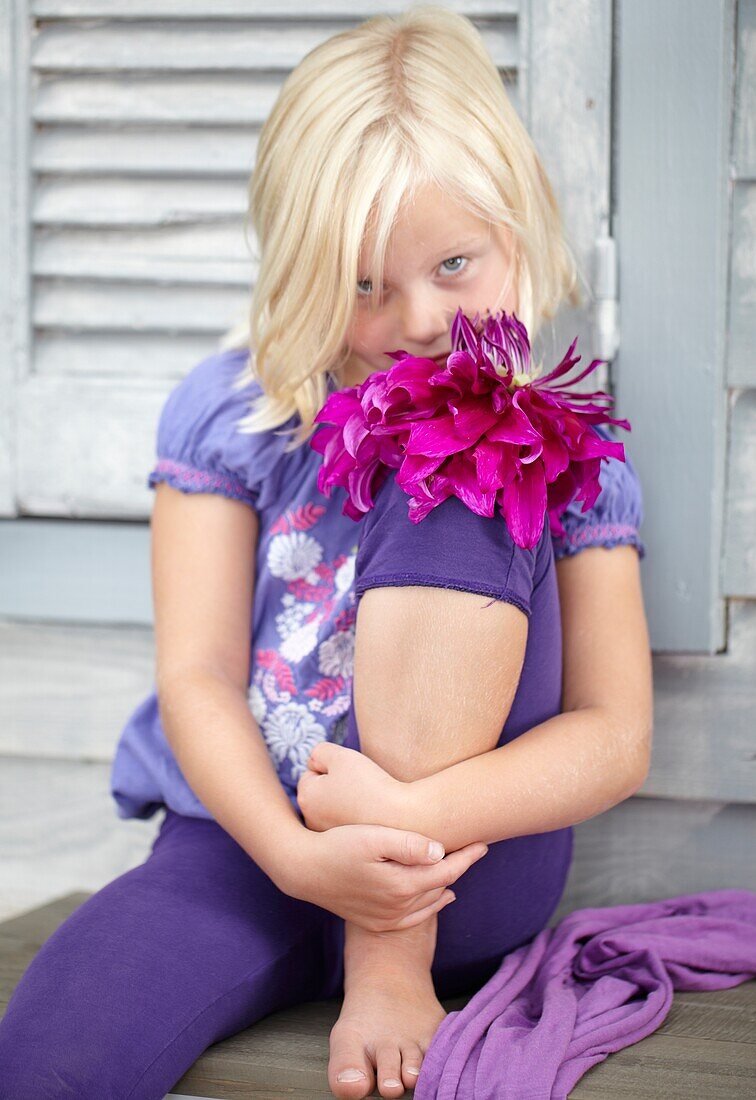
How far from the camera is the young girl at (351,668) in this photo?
103 cm

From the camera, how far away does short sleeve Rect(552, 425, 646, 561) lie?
1281mm

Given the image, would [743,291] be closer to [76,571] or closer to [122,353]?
[122,353]

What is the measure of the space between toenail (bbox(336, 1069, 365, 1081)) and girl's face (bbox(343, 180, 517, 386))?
2.21 feet

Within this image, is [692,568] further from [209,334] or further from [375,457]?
[209,334]

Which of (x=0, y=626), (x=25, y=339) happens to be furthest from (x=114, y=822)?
(x=25, y=339)

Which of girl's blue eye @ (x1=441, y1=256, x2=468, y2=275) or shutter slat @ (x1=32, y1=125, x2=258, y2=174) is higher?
shutter slat @ (x1=32, y1=125, x2=258, y2=174)

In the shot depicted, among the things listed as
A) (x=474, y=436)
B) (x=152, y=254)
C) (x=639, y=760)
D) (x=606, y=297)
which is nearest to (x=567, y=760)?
(x=639, y=760)

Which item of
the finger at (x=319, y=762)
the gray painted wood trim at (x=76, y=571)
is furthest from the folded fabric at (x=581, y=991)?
the gray painted wood trim at (x=76, y=571)

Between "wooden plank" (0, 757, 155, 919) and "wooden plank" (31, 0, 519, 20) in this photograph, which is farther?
"wooden plank" (0, 757, 155, 919)

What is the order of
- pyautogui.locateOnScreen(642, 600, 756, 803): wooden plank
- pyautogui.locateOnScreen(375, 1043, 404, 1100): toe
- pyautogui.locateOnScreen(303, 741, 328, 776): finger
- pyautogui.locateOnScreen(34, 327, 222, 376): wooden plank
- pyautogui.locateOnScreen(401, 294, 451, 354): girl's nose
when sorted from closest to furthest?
pyautogui.locateOnScreen(375, 1043, 404, 1100): toe, pyautogui.locateOnScreen(303, 741, 328, 776): finger, pyautogui.locateOnScreen(401, 294, 451, 354): girl's nose, pyautogui.locateOnScreen(642, 600, 756, 803): wooden plank, pyautogui.locateOnScreen(34, 327, 222, 376): wooden plank

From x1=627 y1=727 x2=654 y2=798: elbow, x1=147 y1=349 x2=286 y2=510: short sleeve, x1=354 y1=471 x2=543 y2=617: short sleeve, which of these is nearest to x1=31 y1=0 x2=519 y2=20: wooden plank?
x1=147 y1=349 x2=286 y2=510: short sleeve

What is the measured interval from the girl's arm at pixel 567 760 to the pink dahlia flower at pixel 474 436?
0.15 metres

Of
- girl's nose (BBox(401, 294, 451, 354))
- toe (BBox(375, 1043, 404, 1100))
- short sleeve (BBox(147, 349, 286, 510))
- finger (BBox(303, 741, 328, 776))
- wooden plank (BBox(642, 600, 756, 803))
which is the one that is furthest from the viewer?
wooden plank (BBox(642, 600, 756, 803))

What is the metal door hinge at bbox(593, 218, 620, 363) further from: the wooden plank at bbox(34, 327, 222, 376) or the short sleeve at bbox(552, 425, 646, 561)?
Answer: the wooden plank at bbox(34, 327, 222, 376)
